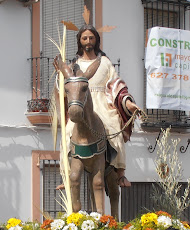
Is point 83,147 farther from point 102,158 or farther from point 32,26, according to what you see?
point 32,26

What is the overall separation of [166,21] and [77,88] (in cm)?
1130

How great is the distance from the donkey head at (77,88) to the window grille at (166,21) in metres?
9.73

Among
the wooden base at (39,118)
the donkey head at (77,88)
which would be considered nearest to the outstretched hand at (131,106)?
the donkey head at (77,88)

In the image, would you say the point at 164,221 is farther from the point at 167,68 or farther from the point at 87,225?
the point at 167,68

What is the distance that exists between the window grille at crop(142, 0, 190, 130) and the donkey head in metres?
9.73

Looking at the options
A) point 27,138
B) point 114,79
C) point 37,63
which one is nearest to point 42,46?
point 37,63

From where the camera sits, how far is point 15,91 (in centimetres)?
1928

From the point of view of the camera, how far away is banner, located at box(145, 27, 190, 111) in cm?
2036

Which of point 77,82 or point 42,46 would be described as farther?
point 42,46

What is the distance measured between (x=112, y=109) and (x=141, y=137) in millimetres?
8973

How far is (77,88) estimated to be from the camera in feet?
35.2

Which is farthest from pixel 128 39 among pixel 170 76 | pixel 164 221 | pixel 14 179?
pixel 164 221

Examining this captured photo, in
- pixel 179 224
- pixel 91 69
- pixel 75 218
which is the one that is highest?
pixel 91 69

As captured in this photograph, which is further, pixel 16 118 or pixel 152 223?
pixel 16 118
